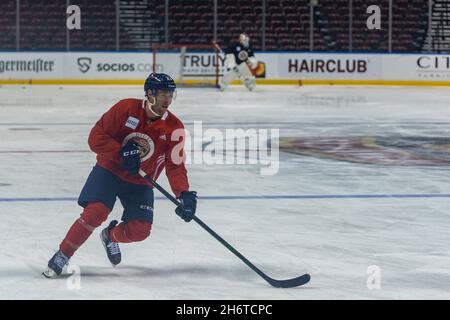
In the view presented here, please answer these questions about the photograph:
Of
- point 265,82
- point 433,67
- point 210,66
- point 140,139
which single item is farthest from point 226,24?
point 140,139

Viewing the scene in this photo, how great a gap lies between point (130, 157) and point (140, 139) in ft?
0.81

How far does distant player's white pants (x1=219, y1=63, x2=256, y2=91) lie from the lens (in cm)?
2530

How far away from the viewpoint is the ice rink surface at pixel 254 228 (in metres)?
6.01

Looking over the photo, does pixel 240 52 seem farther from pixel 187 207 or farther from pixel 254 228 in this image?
pixel 187 207

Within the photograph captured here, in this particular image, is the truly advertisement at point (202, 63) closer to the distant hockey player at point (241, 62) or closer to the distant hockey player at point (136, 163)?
the distant hockey player at point (241, 62)

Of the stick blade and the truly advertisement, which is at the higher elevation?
the truly advertisement

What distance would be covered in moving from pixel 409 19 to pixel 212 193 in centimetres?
2081

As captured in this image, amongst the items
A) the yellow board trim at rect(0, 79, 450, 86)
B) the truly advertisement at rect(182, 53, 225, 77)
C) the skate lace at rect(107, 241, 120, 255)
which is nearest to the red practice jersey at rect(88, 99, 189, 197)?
the skate lace at rect(107, 241, 120, 255)

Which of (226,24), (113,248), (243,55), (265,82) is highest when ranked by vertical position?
(226,24)

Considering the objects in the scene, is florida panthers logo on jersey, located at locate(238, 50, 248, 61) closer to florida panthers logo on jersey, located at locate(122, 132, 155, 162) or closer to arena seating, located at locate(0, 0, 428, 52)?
arena seating, located at locate(0, 0, 428, 52)

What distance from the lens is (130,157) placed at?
594 centimetres

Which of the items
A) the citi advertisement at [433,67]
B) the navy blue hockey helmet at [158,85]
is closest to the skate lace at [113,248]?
the navy blue hockey helmet at [158,85]

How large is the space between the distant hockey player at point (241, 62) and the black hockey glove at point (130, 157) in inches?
762

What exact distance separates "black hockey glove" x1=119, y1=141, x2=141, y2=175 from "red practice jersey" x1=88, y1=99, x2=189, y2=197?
97mm
